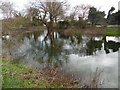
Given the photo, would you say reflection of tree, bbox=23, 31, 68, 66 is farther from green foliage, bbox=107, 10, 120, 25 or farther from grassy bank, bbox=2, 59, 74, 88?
green foliage, bbox=107, 10, 120, 25

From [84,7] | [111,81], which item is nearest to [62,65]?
[111,81]

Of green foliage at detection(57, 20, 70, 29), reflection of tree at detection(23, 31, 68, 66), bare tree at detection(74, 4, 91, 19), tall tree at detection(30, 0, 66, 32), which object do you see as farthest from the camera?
bare tree at detection(74, 4, 91, 19)

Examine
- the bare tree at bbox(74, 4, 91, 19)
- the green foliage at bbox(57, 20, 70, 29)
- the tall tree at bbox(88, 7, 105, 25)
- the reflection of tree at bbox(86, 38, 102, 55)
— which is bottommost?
the reflection of tree at bbox(86, 38, 102, 55)

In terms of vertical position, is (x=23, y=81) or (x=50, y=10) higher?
(x=50, y=10)

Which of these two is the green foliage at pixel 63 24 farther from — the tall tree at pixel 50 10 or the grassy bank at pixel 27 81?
the grassy bank at pixel 27 81

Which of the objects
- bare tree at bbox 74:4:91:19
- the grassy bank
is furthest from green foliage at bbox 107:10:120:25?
the grassy bank

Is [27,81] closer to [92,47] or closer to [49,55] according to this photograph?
[49,55]

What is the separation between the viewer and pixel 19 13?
32438 mm

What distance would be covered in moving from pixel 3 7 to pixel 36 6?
14520mm

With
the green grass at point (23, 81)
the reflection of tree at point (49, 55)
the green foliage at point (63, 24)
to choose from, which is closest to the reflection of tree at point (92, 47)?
the reflection of tree at point (49, 55)

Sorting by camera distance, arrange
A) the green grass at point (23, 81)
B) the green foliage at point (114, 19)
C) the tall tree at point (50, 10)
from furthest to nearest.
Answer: the tall tree at point (50, 10), the green foliage at point (114, 19), the green grass at point (23, 81)

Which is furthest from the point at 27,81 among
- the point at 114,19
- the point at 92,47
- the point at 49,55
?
the point at 114,19

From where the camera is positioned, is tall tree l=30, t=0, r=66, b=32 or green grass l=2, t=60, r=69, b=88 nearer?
green grass l=2, t=60, r=69, b=88

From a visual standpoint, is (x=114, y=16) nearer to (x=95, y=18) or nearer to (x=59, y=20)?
(x=95, y=18)
